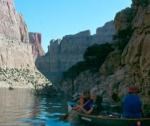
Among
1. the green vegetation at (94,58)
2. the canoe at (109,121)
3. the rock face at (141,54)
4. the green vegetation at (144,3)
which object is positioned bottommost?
the canoe at (109,121)

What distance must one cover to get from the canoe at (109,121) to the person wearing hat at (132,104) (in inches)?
13.3

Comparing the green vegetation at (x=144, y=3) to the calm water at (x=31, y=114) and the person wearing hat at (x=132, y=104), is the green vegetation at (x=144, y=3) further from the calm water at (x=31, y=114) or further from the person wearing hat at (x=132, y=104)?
the person wearing hat at (x=132, y=104)

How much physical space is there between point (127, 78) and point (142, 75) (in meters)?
6.09

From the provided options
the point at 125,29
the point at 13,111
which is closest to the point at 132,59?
the point at 13,111

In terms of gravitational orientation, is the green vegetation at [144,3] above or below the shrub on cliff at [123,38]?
above

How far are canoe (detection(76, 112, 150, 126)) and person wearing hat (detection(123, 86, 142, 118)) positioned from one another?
34cm

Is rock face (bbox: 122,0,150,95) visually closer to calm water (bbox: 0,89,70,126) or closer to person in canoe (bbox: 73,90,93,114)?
calm water (bbox: 0,89,70,126)

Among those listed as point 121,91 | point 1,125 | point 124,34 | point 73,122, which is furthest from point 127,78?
point 1,125

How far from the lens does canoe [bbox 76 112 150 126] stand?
1002 inches

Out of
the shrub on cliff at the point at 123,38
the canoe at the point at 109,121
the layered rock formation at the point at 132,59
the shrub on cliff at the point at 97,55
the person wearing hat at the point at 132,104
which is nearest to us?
the person wearing hat at the point at 132,104

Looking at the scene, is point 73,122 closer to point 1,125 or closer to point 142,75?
point 1,125

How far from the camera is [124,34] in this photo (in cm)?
7106

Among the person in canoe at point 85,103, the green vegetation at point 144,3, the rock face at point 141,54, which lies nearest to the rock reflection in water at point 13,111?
the person in canoe at point 85,103

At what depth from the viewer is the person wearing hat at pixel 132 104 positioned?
2427 cm
